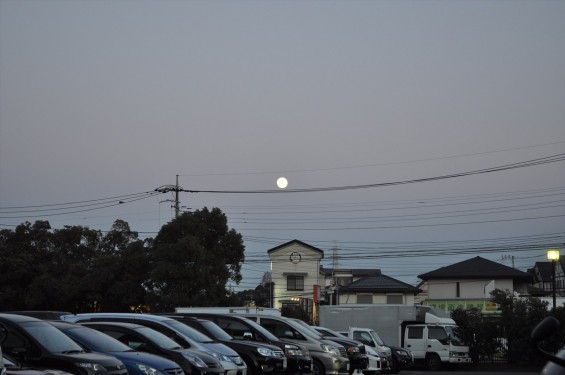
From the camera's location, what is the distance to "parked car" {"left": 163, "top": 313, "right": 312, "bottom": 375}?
72.5ft

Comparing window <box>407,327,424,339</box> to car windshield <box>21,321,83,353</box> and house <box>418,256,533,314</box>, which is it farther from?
house <box>418,256,533,314</box>

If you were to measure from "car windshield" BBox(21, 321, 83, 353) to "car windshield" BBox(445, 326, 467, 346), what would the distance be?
2667 centimetres

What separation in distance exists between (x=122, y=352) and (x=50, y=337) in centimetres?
159

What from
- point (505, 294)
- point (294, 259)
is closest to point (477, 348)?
point (505, 294)

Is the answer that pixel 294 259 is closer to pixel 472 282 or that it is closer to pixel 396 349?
pixel 472 282

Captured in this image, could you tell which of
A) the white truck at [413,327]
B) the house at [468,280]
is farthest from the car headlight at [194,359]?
the house at [468,280]


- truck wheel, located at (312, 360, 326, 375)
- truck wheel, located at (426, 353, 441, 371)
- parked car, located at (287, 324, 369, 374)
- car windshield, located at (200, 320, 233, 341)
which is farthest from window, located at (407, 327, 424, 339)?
car windshield, located at (200, 320, 233, 341)

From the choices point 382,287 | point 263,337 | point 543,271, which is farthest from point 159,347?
point 543,271

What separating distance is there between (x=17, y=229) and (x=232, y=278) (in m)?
16.7

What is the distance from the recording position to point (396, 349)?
3559cm

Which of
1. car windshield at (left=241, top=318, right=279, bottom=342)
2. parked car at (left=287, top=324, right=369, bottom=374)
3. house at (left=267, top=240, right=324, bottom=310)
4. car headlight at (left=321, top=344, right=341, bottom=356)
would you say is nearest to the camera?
car windshield at (left=241, top=318, right=279, bottom=342)

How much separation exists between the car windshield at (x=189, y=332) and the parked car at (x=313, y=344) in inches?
195

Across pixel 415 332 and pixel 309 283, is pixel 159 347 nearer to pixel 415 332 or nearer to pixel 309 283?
pixel 415 332

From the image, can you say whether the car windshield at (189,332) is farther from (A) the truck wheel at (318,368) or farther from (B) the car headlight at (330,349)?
(B) the car headlight at (330,349)
